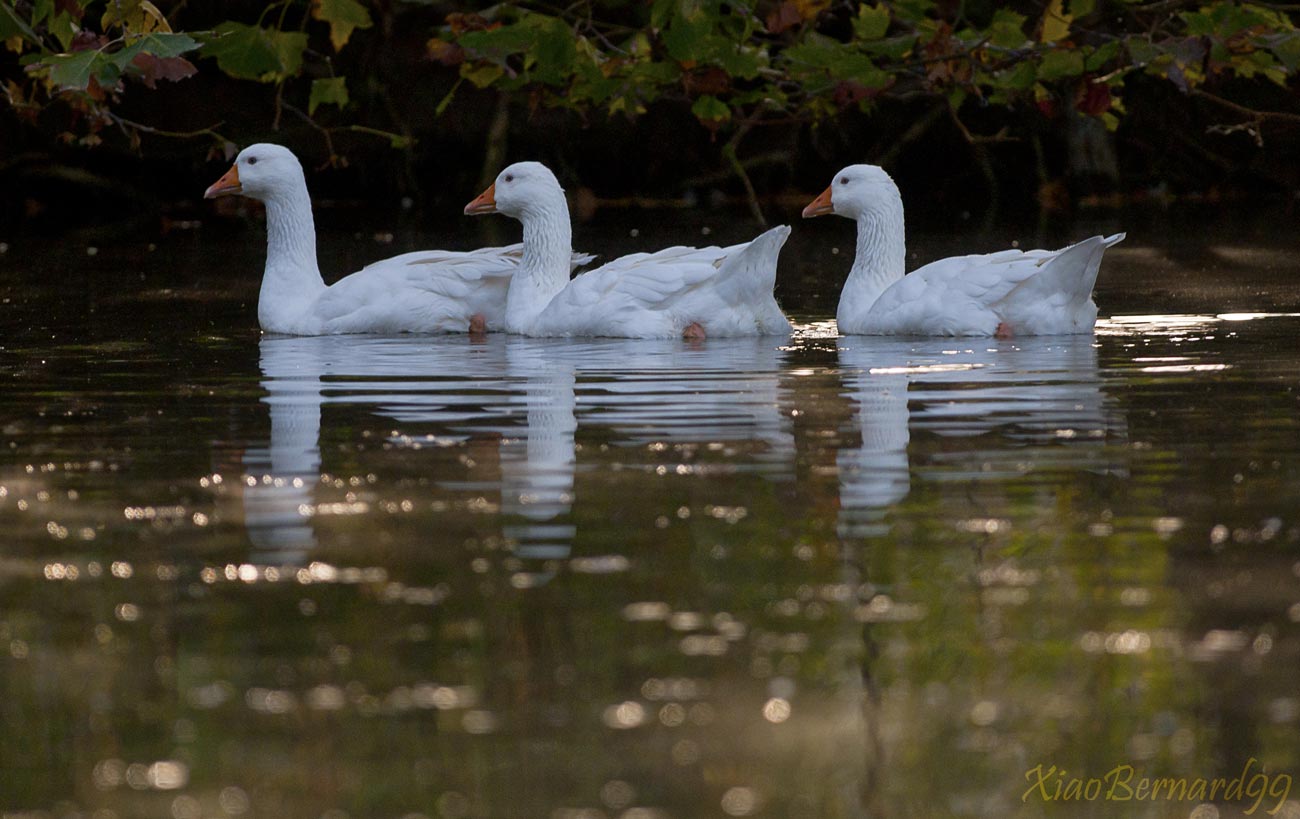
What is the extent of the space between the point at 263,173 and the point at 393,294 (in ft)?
5.85

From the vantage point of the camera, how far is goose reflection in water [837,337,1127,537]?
7.64 m

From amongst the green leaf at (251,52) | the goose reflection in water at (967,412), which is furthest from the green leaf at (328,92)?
the goose reflection in water at (967,412)

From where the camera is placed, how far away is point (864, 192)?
14.2 meters

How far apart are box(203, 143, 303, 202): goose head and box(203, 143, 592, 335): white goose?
1.71ft

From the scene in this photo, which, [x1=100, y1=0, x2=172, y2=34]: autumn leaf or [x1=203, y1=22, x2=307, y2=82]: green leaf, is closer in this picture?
[x1=100, y1=0, x2=172, y2=34]: autumn leaf

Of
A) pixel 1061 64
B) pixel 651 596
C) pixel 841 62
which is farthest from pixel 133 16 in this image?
pixel 651 596

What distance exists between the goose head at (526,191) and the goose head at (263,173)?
1.48 metres

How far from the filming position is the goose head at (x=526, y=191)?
14.6m

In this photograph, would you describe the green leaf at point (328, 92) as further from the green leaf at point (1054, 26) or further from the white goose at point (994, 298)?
the white goose at point (994, 298)

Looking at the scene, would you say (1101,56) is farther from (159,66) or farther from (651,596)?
(651,596)

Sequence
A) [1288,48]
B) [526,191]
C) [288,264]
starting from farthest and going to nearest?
[1288,48], [288,264], [526,191]

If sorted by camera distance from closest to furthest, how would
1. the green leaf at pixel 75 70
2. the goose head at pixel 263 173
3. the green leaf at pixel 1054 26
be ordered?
the green leaf at pixel 75 70
the goose head at pixel 263 173
the green leaf at pixel 1054 26

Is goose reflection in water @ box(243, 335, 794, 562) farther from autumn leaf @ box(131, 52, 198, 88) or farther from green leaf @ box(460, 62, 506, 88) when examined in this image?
green leaf @ box(460, 62, 506, 88)
